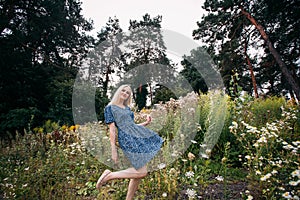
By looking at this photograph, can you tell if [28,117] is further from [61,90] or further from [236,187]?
[236,187]

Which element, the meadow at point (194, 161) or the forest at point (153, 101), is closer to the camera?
the meadow at point (194, 161)

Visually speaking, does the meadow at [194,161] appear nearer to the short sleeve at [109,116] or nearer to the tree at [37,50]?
the short sleeve at [109,116]

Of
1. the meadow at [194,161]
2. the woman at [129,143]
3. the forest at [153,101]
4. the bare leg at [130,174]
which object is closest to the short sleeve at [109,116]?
the woman at [129,143]

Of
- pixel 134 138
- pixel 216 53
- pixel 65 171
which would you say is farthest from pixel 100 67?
pixel 216 53

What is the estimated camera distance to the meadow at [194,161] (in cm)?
253

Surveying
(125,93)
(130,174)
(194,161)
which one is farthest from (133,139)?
(194,161)

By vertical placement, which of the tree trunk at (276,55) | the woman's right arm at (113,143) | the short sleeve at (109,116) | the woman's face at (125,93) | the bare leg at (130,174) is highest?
the tree trunk at (276,55)

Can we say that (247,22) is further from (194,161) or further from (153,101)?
(194,161)

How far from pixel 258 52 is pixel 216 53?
15.8ft

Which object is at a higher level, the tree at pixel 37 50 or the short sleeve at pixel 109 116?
the tree at pixel 37 50

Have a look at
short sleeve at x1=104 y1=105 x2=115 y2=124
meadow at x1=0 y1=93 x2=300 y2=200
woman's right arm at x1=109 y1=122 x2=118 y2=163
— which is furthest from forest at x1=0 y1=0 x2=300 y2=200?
short sleeve at x1=104 y1=105 x2=115 y2=124

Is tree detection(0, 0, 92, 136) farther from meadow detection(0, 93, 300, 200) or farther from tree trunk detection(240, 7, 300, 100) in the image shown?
tree trunk detection(240, 7, 300, 100)

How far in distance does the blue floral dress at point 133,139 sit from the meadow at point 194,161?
0.44 m

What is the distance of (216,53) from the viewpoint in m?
14.9
